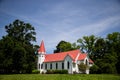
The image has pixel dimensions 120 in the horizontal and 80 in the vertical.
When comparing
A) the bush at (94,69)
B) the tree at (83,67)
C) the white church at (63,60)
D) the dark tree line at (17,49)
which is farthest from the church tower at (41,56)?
the bush at (94,69)

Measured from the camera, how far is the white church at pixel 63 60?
→ 124 ft

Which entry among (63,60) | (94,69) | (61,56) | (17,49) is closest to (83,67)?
(94,69)

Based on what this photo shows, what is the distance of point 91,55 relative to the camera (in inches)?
1859

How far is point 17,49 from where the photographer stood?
35250 mm

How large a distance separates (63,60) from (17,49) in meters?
12.4

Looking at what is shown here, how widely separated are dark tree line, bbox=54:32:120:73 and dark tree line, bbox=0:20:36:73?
16.2 m

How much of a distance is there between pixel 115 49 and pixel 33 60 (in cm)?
2236

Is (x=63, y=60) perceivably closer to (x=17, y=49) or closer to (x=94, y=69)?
(x=94, y=69)

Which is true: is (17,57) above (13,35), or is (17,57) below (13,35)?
below

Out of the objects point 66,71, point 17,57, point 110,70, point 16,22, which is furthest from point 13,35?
point 110,70

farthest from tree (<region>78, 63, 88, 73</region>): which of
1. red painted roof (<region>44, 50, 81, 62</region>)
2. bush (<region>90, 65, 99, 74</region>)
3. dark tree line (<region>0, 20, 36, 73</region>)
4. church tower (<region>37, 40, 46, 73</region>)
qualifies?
church tower (<region>37, 40, 46, 73</region>)

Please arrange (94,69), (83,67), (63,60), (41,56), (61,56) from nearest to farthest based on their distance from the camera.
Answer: (83,67)
(94,69)
(63,60)
(61,56)
(41,56)

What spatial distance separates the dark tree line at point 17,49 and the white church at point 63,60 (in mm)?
5910

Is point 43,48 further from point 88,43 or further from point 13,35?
point 88,43
